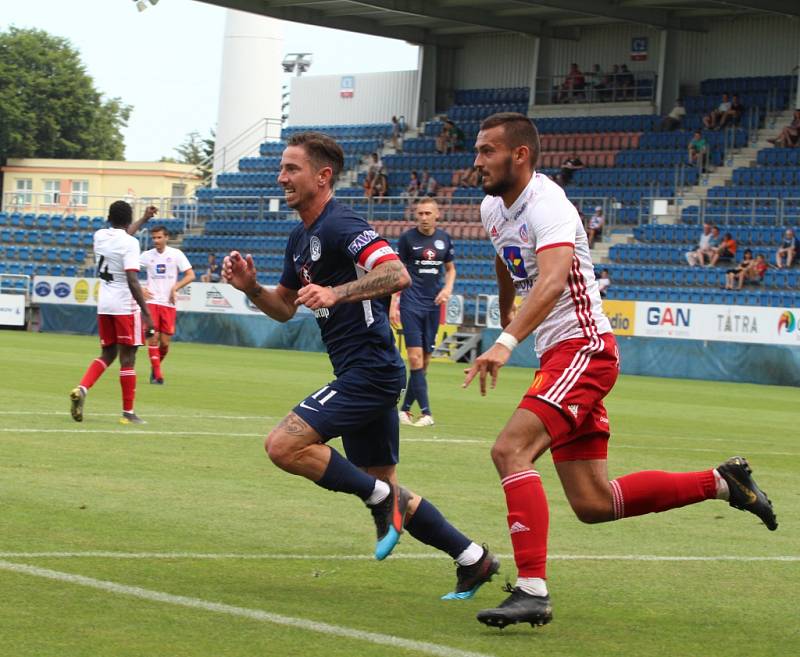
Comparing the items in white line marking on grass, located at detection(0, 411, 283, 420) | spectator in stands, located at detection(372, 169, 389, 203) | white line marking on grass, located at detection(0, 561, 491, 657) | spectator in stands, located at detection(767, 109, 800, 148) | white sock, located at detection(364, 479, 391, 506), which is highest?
spectator in stands, located at detection(767, 109, 800, 148)

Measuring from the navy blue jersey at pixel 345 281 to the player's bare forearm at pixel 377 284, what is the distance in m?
0.17

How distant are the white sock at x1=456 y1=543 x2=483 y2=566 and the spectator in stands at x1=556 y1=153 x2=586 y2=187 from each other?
3486 centimetres

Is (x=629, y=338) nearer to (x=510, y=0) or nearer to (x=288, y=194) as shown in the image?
(x=510, y=0)

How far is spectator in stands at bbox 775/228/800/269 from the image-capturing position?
3259 centimetres

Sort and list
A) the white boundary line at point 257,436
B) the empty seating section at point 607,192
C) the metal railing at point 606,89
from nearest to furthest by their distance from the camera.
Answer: the white boundary line at point 257,436, the empty seating section at point 607,192, the metal railing at point 606,89

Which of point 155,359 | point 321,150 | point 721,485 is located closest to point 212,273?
point 155,359

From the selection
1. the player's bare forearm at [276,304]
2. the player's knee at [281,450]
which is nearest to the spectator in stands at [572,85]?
the player's bare forearm at [276,304]

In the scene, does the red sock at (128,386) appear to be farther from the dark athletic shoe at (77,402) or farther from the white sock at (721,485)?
the white sock at (721,485)

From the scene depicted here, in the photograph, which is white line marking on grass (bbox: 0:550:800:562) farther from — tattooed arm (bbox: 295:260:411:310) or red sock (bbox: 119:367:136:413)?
red sock (bbox: 119:367:136:413)

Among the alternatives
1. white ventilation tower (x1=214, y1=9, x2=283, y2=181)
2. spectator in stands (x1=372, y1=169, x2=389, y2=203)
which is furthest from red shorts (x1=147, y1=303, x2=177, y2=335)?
white ventilation tower (x1=214, y1=9, x2=283, y2=181)

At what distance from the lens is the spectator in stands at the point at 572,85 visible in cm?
4647

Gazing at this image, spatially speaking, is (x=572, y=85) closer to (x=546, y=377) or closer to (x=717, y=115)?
(x=717, y=115)

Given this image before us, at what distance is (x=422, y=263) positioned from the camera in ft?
54.2

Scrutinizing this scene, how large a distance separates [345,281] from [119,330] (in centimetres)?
834
